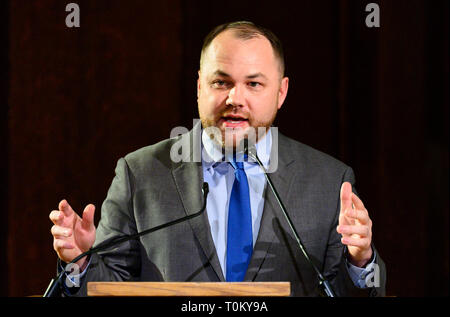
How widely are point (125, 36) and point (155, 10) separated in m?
0.16

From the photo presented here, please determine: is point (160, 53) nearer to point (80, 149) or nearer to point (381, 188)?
point (80, 149)

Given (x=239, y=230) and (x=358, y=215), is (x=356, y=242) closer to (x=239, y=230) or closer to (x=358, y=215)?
(x=358, y=215)

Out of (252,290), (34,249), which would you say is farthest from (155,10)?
(252,290)

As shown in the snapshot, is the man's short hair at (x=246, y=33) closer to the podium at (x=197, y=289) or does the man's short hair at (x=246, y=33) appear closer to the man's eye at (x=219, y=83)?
the man's eye at (x=219, y=83)

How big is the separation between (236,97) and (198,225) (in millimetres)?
391

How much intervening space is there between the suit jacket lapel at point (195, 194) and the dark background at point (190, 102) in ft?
1.85

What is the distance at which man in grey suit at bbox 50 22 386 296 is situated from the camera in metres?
1.87

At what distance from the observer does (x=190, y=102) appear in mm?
2588

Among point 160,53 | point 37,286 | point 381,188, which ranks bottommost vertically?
point 37,286

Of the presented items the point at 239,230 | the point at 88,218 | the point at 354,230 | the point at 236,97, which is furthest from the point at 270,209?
the point at 88,218

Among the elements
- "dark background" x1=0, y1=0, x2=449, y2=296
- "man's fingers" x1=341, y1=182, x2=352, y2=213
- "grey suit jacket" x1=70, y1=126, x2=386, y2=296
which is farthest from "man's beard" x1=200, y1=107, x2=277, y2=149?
"dark background" x1=0, y1=0, x2=449, y2=296

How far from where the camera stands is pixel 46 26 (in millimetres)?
2523

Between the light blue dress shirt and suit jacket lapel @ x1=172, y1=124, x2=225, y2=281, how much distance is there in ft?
0.10

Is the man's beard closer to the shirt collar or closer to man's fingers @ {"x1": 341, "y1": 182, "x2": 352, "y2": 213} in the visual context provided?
the shirt collar
